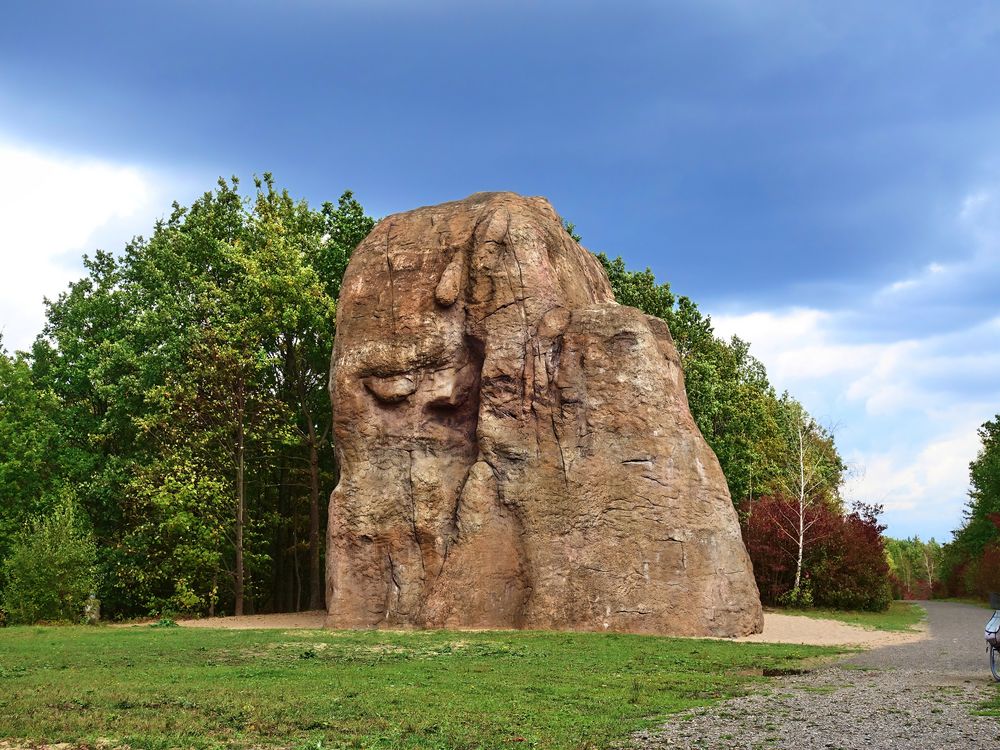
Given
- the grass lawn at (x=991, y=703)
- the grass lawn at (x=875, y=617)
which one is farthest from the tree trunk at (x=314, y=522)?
the grass lawn at (x=991, y=703)

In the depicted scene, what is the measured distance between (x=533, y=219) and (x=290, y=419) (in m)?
14.6

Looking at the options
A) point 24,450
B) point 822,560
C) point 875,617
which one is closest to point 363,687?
point 875,617

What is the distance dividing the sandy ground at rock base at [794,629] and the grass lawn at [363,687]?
341 centimetres

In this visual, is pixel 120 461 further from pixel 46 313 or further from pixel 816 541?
pixel 816 541

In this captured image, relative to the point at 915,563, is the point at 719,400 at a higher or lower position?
higher

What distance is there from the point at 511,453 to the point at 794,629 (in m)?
9.97

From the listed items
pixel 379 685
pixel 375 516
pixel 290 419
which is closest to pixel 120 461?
pixel 290 419

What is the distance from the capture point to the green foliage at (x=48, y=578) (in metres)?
28.8

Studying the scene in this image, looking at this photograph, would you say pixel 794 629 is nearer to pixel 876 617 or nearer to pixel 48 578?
pixel 876 617

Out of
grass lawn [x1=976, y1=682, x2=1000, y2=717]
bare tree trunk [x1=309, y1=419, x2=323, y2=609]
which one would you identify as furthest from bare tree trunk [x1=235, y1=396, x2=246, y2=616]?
grass lawn [x1=976, y1=682, x2=1000, y2=717]

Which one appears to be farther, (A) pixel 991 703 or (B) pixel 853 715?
(A) pixel 991 703

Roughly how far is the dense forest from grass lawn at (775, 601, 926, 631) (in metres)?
1.23

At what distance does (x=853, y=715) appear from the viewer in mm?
10922

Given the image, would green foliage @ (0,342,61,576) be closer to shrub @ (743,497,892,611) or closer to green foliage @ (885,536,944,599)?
shrub @ (743,497,892,611)
